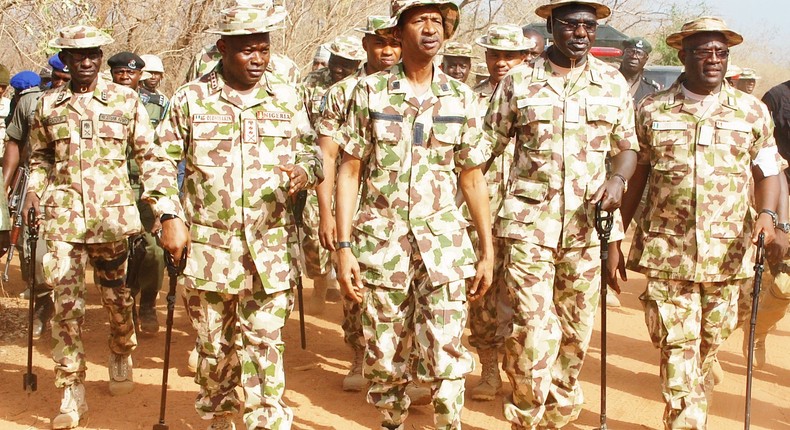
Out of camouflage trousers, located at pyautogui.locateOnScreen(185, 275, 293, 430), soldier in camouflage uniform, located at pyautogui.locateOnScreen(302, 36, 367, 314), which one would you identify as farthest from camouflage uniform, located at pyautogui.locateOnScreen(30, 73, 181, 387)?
soldier in camouflage uniform, located at pyautogui.locateOnScreen(302, 36, 367, 314)

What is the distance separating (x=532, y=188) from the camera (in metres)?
5.68

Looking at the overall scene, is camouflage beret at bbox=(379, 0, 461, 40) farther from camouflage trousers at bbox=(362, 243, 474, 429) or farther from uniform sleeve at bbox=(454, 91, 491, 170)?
camouflage trousers at bbox=(362, 243, 474, 429)

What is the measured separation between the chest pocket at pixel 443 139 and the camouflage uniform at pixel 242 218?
65 cm

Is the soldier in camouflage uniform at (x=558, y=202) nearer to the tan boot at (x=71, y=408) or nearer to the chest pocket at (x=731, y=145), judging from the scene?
the chest pocket at (x=731, y=145)

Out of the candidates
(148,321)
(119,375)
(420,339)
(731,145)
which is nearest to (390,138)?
(420,339)

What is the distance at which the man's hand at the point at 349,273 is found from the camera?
5262 millimetres

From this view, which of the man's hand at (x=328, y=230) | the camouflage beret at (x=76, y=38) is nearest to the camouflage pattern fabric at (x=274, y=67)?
the camouflage beret at (x=76, y=38)

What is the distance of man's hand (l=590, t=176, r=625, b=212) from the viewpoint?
5449 mm

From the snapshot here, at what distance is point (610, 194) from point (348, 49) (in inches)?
149

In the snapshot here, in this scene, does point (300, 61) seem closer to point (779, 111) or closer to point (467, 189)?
point (779, 111)

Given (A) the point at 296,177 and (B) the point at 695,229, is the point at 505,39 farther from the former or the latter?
(A) the point at 296,177

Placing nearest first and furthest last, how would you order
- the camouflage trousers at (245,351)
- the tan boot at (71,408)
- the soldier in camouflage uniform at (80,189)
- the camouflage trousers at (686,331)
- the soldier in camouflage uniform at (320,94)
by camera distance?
the camouflage trousers at (245,351)
the camouflage trousers at (686,331)
the tan boot at (71,408)
the soldier in camouflage uniform at (80,189)
the soldier in camouflage uniform at (320,94)

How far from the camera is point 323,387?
7461 mm

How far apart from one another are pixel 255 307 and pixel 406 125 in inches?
52.0
